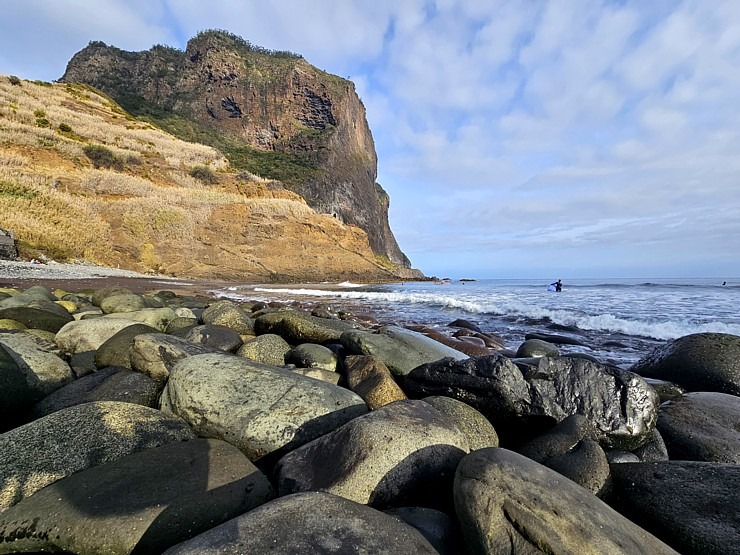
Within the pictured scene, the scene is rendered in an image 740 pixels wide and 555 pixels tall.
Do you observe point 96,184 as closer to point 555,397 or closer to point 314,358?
point 314,358

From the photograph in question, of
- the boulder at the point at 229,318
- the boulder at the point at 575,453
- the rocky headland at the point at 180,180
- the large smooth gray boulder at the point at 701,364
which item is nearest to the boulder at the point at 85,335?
the boulder at the point at 229,318

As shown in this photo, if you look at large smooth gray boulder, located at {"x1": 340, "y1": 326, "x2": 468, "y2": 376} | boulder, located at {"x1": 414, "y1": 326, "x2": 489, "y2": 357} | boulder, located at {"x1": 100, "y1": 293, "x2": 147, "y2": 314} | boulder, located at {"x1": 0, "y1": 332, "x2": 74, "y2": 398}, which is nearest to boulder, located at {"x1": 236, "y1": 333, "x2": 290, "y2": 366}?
large smooth gray boulder, located at {"x1": 340, "y1": 326, "x2": 468, "y2": 376}

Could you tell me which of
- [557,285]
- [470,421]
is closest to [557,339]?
[470,421]

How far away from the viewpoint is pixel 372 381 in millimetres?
3408

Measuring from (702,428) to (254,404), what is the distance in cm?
375

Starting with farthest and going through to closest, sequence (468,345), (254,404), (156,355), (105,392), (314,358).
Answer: (468,345), (314,358), (156,355), (105,392), (254,404)

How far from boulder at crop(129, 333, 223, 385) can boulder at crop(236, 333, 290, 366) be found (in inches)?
35.6

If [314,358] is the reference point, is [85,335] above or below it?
above

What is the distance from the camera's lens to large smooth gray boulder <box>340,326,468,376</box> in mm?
3994

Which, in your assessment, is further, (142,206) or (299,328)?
(142,206)

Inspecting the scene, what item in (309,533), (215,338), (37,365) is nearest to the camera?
(309,533)

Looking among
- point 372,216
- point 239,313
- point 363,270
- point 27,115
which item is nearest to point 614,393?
point 239,313

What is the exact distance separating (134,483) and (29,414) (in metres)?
1.81

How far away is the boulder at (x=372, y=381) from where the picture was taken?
321 centimetres
